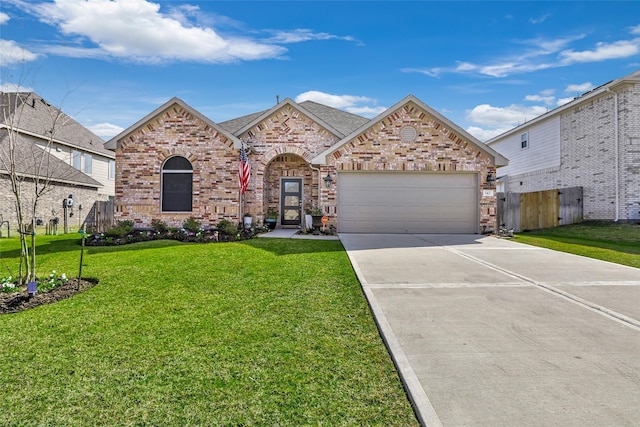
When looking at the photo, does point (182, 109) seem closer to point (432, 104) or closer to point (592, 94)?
point (432, 104)

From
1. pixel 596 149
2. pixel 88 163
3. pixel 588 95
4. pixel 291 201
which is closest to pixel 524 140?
pixel 588 95

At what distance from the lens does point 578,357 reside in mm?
3326

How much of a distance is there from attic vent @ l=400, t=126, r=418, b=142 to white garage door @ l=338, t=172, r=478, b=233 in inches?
50.0

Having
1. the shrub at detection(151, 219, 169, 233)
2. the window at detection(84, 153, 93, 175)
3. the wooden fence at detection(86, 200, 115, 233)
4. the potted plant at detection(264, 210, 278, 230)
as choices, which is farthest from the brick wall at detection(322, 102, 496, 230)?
the window at detection(84, 153, 93, 175)

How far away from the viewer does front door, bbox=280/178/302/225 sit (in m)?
15.7

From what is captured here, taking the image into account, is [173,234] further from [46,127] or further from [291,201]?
[46,127]

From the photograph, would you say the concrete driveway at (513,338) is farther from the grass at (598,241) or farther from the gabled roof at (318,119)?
the gabled roof at (318,119)

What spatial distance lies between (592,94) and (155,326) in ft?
63.3

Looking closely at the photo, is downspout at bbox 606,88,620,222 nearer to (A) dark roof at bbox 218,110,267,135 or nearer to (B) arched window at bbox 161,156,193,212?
(A) dark roof at bbox 218,110,267,135

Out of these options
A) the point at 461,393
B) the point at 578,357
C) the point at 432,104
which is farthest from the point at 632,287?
the point at 432,104

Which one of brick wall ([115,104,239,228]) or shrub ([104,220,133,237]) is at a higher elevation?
brick wall ([115,104,239,228])

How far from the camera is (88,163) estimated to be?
22.5 m

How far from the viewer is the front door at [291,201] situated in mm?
15672

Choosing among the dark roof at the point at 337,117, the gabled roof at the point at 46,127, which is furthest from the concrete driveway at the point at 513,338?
→ the gabled roof at the point at 46,127
